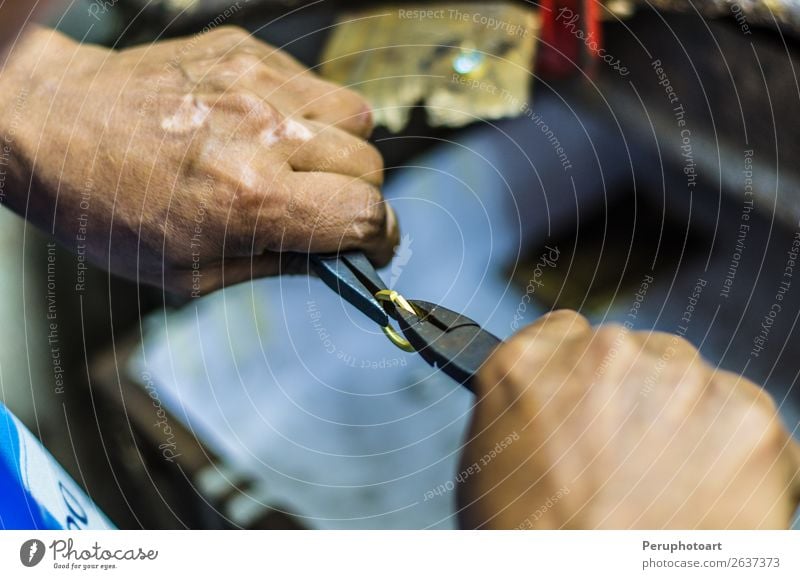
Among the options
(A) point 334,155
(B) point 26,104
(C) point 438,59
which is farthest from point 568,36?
(B) point 26,104

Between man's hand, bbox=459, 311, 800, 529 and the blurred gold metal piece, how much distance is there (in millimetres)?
226

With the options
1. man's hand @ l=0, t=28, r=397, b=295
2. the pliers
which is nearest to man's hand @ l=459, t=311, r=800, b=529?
the pliers

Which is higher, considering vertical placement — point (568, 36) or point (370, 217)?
point (568, 36)

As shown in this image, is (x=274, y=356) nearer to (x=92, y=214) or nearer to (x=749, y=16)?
(x=92, y=214)

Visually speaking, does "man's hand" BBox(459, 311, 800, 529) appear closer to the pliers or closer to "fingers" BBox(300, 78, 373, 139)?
the pliers

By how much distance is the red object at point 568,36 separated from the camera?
0.56 metres

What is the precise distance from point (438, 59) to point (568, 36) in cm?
9

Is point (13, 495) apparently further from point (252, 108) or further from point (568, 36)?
point (568, 36)

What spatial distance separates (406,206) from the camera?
0.51 metres

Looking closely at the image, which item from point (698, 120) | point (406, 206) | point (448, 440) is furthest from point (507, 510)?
point (698, 120)

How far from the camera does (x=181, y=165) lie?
1.52ft

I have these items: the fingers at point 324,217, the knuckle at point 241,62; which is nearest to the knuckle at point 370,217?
the fingers at point 324,217

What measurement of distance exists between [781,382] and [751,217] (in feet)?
0.34
